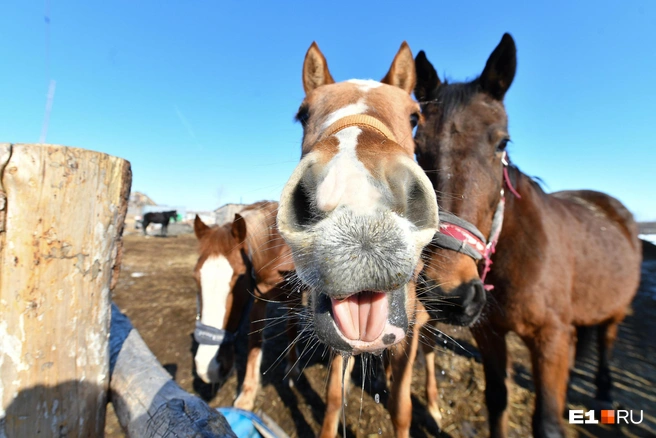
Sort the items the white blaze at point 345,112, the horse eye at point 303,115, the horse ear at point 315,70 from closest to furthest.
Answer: the white blaze at point 345,112, the horse eye at point 303,115, the horse ear at point 315,70

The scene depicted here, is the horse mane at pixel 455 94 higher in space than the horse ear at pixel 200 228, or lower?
higher

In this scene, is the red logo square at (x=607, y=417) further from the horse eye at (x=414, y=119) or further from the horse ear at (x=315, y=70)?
the horse ear at (x=315, y=70)

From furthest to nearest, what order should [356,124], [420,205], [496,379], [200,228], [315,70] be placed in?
[200,228] → [496,379] → [315,70] → [356,124] → [420,205]

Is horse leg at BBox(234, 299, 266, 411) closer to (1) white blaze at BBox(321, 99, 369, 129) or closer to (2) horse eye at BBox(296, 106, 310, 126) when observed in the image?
(2) horse eye at BBox(296, 106, 310, 126)

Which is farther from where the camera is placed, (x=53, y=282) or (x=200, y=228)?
(x=200, y=228)

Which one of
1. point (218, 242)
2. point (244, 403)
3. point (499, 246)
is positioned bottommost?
point (244, 403)

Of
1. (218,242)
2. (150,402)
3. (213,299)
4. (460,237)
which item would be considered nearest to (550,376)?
(460,237)

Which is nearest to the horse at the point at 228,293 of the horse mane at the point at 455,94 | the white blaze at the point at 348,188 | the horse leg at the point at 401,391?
the horse leg at the point at 401,391

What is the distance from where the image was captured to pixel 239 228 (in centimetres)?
371

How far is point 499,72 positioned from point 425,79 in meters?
0.65

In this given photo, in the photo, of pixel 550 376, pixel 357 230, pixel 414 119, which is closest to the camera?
pixel 357 230

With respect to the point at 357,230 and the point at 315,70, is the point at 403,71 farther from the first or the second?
the point at 357,230

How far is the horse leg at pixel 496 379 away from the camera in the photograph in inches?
120

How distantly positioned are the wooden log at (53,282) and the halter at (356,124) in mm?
1091
